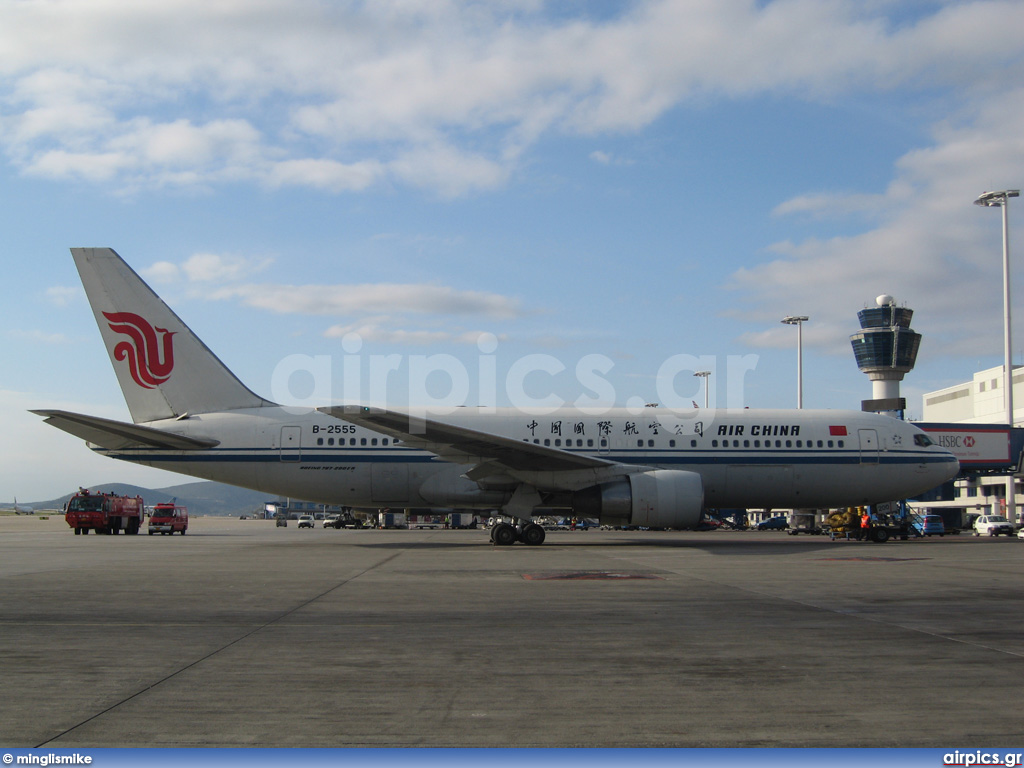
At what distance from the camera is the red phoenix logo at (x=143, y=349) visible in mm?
23750

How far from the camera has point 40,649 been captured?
6953 millimetres

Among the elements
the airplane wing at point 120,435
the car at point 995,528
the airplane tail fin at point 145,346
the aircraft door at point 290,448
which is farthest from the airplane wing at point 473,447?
the car at point 995,528

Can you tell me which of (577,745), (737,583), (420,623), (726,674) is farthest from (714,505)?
(577,745)

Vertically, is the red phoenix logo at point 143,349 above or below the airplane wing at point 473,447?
above

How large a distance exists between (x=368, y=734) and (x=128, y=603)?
22.4 ft

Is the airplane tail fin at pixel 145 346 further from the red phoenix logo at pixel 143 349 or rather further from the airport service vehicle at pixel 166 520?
the airport service vehicle at pixel 166 520

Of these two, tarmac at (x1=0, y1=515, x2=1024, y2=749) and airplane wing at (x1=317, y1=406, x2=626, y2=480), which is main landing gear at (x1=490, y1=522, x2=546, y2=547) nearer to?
airplane wing at (x1=317, y1=406, x2=626, y2=480)

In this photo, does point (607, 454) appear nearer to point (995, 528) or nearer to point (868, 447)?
point (868, 447)

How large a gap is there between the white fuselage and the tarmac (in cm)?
937

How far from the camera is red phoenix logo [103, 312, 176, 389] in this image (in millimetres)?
23750

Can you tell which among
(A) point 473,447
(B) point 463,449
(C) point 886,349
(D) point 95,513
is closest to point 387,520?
(D) point 95,513

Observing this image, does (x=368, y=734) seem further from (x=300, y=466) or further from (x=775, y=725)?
(x=300, y=466)

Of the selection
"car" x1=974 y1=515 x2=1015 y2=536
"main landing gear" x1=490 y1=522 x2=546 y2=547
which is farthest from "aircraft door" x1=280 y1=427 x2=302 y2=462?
"car" x1=974 y1=515 x2=1015 y2=536

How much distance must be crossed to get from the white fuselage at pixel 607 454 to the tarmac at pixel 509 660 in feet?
30.7
